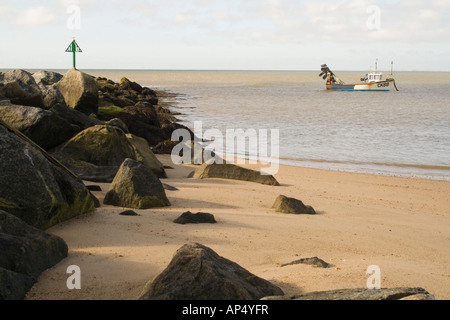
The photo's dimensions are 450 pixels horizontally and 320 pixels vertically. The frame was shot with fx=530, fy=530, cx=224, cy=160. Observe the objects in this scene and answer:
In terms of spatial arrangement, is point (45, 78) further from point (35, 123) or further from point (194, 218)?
point (194, 218)

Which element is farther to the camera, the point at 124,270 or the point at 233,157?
the point at 233,157

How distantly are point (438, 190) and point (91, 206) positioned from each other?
28.7 feet

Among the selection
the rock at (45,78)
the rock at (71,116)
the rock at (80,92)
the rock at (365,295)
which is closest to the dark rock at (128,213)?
the rock at (365,295)

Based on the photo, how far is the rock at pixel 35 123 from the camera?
30.5 ft

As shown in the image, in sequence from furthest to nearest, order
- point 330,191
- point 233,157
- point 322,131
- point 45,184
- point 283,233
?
point 322,131 → point 233,157 → point 330,191 → point 283,233 → point 45,184

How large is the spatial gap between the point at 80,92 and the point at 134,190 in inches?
337

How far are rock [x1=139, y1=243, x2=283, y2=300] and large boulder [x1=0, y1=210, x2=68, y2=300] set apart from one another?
959mm

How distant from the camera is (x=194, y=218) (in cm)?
639

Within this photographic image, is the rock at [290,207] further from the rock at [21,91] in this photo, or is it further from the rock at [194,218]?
the rock at [21,91]

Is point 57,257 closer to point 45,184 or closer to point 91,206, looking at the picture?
point 45,184

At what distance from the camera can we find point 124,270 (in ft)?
14.9

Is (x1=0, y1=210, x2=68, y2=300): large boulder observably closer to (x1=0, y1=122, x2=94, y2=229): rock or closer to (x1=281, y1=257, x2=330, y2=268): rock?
(x1=0, y1=122, x2=94, y2=229): rock

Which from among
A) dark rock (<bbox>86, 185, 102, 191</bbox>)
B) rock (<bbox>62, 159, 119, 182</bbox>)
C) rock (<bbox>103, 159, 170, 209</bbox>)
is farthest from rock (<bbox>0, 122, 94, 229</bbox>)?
rock (<bbox>62, 159, 119, 182</bbox>)
